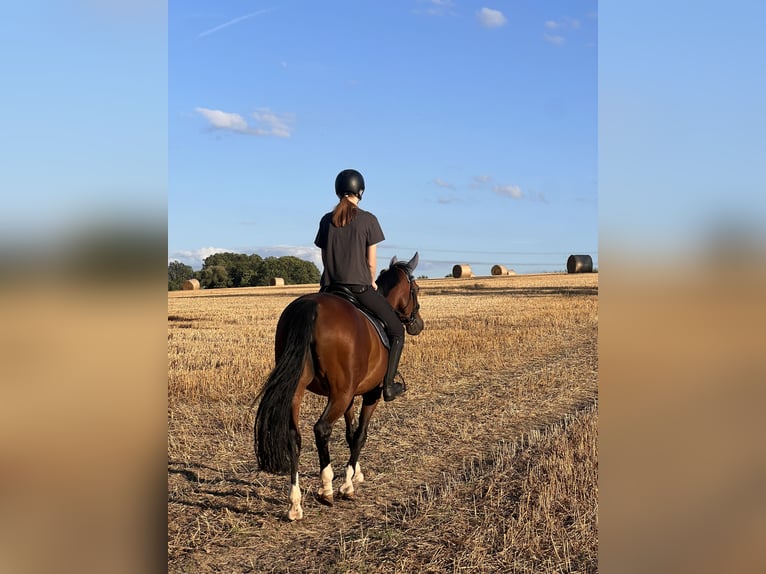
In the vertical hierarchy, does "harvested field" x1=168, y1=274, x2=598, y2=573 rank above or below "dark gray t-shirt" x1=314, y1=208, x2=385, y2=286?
below

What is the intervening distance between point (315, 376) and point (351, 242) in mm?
1422

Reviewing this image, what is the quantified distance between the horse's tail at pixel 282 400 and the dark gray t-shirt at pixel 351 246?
72 centimetres

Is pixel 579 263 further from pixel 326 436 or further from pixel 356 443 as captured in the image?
pixel 326 436

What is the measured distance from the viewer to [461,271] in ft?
205

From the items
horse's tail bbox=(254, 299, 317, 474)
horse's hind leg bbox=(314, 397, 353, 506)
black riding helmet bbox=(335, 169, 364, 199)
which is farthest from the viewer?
black riding helmet bbox=(335, 169, 364, 199)

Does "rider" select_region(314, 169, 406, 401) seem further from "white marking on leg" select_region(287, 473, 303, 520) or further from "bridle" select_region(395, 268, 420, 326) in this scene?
"white marking on leg" select_region(287, 473, 303, 520)

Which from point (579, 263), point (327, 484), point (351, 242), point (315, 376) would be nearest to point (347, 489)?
point (327, 484)

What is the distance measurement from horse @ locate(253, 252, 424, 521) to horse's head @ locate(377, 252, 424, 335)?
1065 millimetres

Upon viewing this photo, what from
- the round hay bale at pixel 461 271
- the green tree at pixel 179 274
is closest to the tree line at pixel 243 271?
the green tree at pixel 179 274

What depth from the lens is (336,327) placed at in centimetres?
608

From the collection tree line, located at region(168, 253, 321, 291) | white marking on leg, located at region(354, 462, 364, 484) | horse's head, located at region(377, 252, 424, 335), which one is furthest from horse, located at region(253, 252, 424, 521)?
tree line, located at region(168, 253, 321, 291)

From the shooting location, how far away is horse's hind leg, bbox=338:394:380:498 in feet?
21.4
